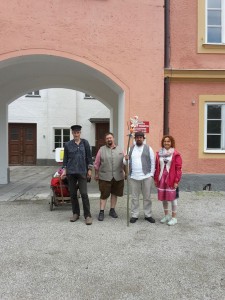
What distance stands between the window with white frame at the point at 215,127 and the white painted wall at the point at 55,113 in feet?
39.0

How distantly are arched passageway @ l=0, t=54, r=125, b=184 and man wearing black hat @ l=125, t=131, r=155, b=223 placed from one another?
102 inches

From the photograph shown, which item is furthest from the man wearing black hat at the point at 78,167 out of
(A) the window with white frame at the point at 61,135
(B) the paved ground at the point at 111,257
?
(A) the window with white frame at the point at 61,135

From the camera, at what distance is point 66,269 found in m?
3.85

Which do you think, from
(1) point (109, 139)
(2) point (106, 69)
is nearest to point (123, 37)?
(2) point (106, 69)

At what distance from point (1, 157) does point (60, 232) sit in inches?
254

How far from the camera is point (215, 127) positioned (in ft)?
30.1

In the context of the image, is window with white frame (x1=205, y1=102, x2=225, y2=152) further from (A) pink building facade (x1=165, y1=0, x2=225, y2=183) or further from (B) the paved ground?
(B) the paved ground

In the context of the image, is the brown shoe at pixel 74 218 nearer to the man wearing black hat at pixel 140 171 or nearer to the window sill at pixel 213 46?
the man wearing black hat at pixel 140 171

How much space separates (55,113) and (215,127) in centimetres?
1340

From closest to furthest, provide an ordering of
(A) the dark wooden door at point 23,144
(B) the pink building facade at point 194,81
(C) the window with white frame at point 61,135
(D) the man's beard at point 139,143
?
1. (D) the man's beard at point 139,143
2. (B) the pink building facade at point 194,81
3. (A) the dark wooden door at point 23,144
4. (C) the window with white frame at point 61,135

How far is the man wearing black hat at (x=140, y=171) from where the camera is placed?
19.4 ft

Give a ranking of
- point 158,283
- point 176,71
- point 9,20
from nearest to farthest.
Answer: point 158,283 < point 9,20 < point 176,71

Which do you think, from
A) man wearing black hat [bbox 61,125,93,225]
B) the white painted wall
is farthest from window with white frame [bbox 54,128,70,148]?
man wearing black hat [bbox 61,125,93,225]

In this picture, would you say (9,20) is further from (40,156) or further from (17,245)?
(40,156)
